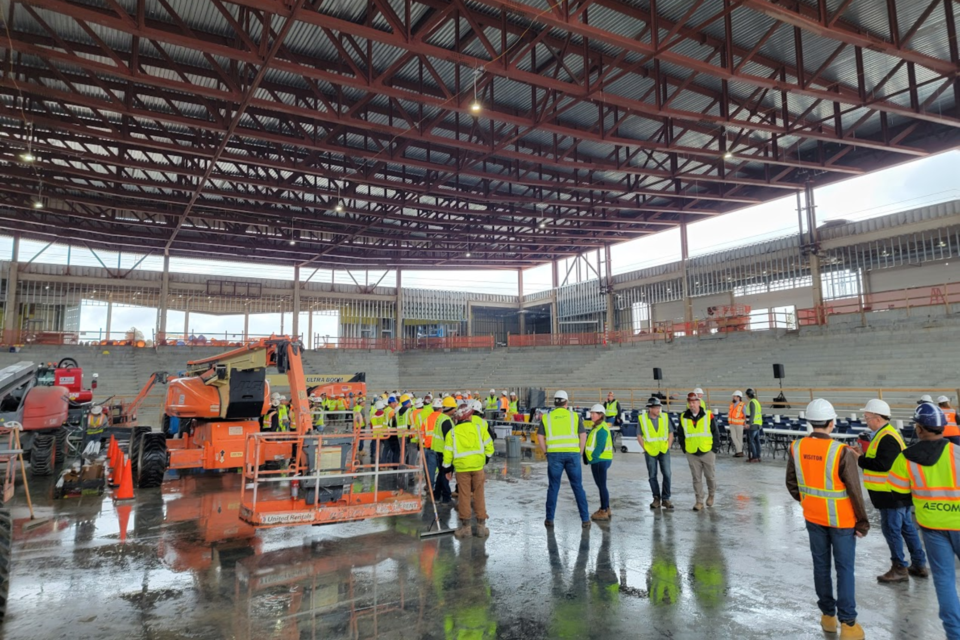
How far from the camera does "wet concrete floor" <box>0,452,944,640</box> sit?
4.87 meters

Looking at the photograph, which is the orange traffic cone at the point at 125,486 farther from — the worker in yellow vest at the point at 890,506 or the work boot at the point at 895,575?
the work boot at the point at 895,575

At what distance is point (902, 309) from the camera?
22938 millimetres

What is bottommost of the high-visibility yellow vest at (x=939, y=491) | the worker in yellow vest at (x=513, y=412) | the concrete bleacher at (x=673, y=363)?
the worker in yellow vest at (x=513, y=412)

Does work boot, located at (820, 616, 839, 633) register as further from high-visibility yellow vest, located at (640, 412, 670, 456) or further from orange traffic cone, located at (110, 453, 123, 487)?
orange traffic cone, located at (110, 453, 123, 487)

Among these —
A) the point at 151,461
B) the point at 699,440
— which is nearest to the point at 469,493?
the point at 699,440

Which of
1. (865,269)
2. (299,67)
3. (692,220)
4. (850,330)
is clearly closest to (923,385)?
(850,330)

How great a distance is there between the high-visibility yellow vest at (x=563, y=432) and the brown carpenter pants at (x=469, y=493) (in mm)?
1228

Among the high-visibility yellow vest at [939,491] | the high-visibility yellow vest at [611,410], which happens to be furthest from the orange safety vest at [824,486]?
the high-visibility yellow vest at [611,410]

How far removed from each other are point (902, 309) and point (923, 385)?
243 inches

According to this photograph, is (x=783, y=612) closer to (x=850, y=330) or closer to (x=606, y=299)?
(x=850, y=330)

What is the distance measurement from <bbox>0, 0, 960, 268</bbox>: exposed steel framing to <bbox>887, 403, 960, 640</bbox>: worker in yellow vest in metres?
10.3

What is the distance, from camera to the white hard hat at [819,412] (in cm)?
480

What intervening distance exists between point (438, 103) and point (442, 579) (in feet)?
43.2

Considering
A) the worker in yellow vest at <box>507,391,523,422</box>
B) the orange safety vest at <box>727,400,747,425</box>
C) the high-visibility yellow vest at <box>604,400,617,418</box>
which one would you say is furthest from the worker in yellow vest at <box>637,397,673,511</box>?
the worker in yellow vest at <box>507,391,523,422</box>
